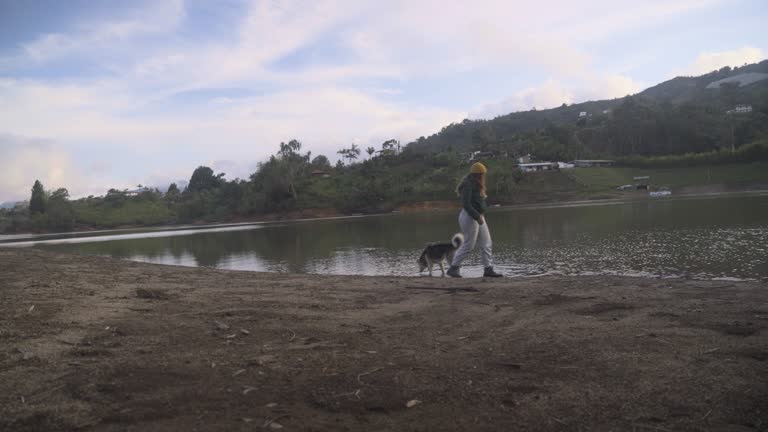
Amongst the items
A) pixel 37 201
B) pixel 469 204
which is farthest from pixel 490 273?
pixel 37 201

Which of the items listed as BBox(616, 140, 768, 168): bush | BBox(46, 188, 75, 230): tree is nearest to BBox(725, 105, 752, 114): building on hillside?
BBox(616, 140, 768, 168): bush

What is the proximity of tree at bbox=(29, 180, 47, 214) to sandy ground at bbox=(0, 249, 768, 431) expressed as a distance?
118 meters

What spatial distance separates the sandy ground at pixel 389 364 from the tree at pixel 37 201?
118148 millimetres

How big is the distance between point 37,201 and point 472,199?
396ft

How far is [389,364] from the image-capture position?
4.54 meters

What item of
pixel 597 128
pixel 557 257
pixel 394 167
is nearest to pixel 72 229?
pixel 394 167

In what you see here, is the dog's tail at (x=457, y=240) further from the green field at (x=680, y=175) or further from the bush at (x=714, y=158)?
the bush at (x=714, y=158)

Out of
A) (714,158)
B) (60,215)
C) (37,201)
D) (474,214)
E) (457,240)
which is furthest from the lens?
(37,201)

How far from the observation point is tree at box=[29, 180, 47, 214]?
105 m

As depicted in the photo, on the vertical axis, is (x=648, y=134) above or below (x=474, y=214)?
above

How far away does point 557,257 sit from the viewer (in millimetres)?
16312

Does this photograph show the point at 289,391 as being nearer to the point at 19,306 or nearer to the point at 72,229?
the point at 19,306

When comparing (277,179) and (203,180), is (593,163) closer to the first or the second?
(277,179)

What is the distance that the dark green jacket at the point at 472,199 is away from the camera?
1217cm
